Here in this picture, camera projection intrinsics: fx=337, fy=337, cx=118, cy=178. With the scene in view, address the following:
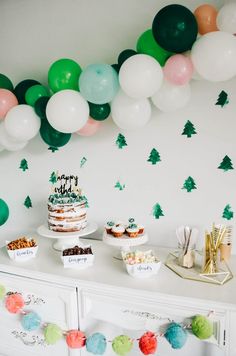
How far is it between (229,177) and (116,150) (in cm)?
61

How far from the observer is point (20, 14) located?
1.98 m

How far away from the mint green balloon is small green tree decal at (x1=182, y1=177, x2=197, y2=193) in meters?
0.58

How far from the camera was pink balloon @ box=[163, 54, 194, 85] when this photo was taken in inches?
53.1

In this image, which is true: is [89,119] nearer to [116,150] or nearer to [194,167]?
[116,150]

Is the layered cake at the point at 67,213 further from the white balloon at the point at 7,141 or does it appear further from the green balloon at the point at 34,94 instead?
the green balloon at the point at 34,94

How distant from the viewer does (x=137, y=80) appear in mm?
1328

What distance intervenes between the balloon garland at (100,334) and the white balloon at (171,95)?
856 mm

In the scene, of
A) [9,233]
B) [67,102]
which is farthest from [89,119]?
[9,233]

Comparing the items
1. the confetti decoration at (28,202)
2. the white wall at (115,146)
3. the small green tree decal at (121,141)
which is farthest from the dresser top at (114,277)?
the small green tree decal at (121,141)

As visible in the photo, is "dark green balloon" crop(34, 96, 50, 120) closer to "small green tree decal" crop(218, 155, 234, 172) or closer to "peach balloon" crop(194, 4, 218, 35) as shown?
"peach balloon" crop(194, 4, 218, 35)

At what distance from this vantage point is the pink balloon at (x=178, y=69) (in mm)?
1350

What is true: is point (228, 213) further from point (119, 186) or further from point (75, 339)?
point (75, 339)

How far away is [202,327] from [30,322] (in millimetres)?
722

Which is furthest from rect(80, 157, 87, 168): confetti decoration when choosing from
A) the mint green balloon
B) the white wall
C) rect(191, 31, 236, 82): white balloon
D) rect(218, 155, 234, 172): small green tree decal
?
rect(191, 31, 236, 82): white balloon
